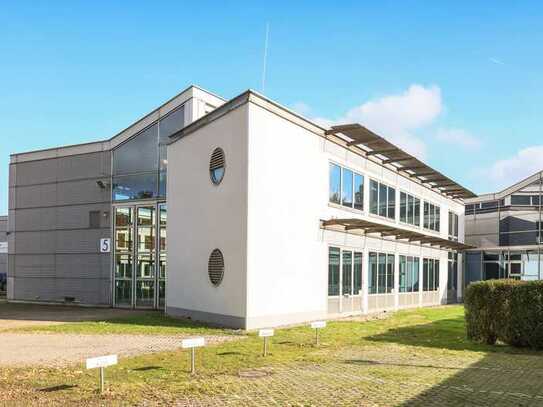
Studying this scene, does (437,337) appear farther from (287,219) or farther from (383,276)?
(383,276)

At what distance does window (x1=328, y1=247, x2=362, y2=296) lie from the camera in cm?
2116

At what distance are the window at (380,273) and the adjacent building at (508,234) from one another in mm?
14138

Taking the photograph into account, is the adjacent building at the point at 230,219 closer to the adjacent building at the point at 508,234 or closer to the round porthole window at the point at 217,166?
the round porthole window at the point at 217,166

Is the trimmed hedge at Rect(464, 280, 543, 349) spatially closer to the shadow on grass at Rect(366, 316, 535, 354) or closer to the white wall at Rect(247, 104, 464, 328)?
the shadow on grass at Rect(366, 316, 535, 354)

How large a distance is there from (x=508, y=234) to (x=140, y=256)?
26.4 meters

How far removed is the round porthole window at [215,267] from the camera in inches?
698

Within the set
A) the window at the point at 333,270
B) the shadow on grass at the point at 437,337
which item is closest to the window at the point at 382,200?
the window at the point at 333,270

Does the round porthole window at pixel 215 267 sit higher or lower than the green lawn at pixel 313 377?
higher

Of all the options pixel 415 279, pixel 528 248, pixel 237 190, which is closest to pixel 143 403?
pixel 237 190

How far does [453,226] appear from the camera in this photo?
38.7 metres

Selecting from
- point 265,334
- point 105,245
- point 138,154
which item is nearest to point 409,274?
point 138,154

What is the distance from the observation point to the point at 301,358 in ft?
37.7

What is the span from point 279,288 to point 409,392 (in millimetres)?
9701

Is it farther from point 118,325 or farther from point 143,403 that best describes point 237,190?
point 143,403
